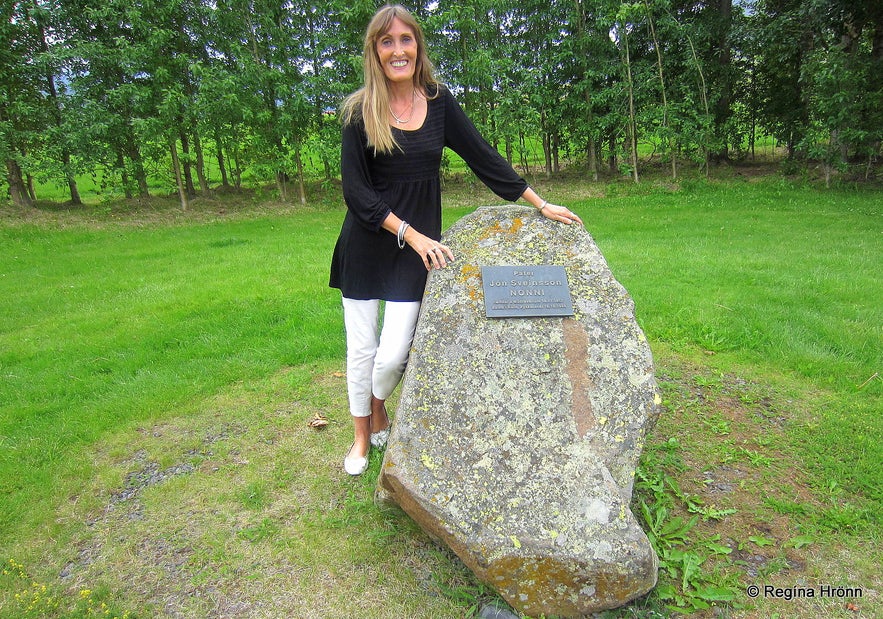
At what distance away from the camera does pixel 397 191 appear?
2.73 meters

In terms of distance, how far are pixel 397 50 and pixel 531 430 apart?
187 cm

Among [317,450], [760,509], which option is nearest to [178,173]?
[317,450]

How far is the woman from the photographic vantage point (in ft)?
8.42

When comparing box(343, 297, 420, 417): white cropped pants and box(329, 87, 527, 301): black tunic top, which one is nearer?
box(329, 87, 527, 301): black tunic top

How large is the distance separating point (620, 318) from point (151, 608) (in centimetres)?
261

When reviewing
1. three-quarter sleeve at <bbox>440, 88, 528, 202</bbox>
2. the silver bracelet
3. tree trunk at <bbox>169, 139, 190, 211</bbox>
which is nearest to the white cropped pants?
the silver bracelet

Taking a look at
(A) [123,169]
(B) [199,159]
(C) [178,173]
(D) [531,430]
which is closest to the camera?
(D) [531,430]

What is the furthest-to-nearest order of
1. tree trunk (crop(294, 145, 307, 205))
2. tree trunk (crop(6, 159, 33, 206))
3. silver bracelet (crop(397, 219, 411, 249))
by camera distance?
tree trunk (crop(294, 145, 307, 205))
tree trunk (crop(6, 159, 33, 206))
silver bracelet (crop(397, 219, 411, 249))

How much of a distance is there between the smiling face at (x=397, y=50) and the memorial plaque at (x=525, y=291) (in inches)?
41.4

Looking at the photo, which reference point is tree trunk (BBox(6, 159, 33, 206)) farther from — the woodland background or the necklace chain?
the necklace chain

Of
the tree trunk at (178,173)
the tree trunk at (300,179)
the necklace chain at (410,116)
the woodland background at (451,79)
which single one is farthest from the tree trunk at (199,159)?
the necklace chain at (410,116)

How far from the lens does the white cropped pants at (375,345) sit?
9.23 feet

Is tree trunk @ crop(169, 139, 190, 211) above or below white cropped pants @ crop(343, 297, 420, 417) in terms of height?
above

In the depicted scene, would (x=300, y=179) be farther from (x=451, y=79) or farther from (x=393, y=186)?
(x=393, y=186)
